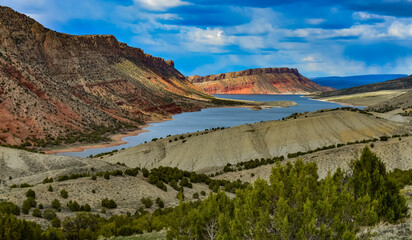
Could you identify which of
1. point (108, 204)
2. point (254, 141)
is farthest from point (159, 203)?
point (254, 141)

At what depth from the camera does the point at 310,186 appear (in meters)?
11.9

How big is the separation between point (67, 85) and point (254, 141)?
7214cm

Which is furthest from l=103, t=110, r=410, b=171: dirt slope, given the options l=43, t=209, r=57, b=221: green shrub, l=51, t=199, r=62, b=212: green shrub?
l=43, t=209, r=57, b=221: green shrub

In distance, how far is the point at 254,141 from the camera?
59.4 meters

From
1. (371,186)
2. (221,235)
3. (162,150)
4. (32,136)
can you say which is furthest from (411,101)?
(221,235)

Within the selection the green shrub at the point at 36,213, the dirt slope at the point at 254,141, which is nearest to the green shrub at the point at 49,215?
the green shrub at the point at 36,213

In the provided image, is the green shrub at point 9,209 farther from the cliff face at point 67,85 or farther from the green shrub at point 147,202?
the cliff face at point 67,85

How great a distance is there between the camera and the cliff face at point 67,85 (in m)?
73.8

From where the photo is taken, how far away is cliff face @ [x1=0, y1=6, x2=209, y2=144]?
73.8 m

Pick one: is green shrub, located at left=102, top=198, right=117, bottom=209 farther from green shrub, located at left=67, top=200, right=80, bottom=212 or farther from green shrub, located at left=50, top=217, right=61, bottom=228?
green shrub, located at left=50, top=217, right=61, bottom=228

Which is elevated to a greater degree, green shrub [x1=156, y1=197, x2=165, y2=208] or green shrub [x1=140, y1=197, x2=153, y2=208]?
green shrub [x1=140, y1=197, x2=153, y2=208]

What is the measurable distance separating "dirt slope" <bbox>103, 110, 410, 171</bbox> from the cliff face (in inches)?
1031

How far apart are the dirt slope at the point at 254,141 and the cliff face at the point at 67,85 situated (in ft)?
85.9

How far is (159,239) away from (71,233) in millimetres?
4261
